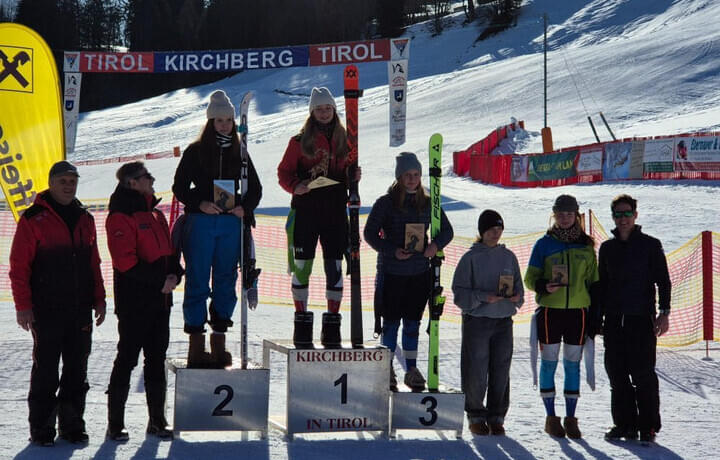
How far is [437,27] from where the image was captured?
2963 inches

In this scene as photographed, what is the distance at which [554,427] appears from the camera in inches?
215

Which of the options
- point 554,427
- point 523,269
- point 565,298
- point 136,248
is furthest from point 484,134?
point 136,248

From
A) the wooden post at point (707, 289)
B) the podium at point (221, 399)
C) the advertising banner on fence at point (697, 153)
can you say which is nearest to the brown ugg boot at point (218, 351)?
the podium at point (221, 399)

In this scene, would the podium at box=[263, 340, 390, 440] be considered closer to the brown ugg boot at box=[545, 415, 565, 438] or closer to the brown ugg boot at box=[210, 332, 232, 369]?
the brown ugg boot at box=[210, 332, 232, 369]

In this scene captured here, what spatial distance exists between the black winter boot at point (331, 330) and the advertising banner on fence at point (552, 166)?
18490 millimetres

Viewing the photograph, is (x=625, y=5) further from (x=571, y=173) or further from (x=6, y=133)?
(x=6, y=133)

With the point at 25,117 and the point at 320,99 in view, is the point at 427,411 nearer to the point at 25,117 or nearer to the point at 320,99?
the point at 320,99

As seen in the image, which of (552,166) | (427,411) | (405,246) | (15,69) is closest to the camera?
(427,411)

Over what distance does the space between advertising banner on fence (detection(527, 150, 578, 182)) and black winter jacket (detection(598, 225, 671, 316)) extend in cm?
1801

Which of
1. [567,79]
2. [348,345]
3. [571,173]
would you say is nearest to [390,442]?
[348,345]

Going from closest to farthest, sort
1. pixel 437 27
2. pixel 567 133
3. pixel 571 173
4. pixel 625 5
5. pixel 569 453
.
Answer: pixel 569 453, pixel 571 173, pixel 567 133, pixel 625 5, pixel 437 27

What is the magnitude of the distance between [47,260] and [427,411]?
2215 mm

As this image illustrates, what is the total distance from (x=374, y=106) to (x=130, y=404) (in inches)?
1638

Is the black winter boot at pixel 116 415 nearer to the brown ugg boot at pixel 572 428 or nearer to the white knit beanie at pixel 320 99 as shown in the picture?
the white knit beanie at pixel 320 99
